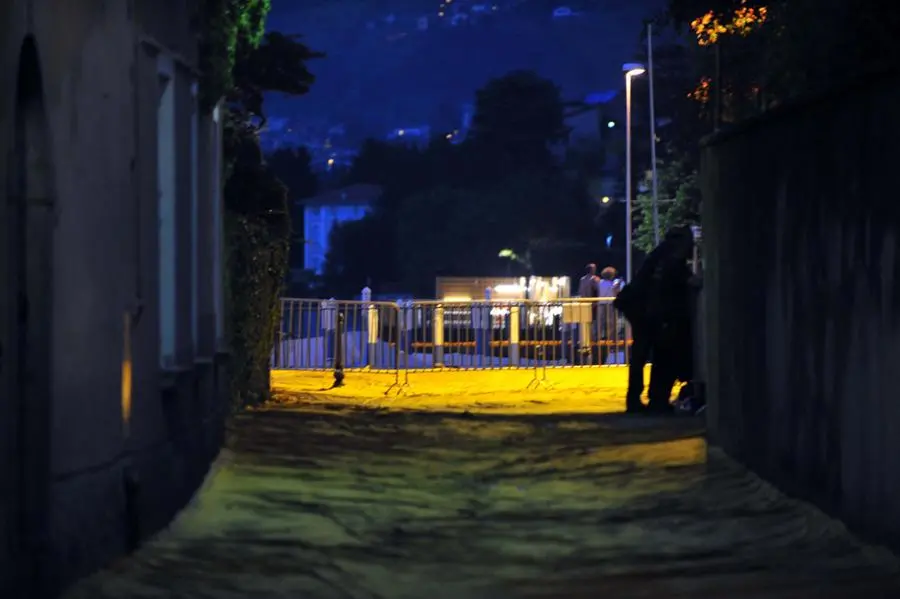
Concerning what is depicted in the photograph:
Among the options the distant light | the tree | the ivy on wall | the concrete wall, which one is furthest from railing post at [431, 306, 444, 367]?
the tree

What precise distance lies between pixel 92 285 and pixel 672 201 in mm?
46127

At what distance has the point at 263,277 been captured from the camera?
17.7 metres

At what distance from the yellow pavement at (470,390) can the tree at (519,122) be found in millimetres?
72044

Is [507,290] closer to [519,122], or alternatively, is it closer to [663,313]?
[663,313]

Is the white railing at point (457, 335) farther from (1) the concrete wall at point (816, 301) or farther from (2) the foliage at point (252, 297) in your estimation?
(1) the concrete wall at point (816, 301)

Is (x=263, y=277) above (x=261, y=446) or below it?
above

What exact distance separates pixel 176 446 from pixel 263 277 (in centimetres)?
791

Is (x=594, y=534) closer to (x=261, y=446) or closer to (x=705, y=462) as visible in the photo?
(x=705, y=462)

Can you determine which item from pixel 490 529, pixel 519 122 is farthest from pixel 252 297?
pixel 519 122

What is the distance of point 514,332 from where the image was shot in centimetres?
2583

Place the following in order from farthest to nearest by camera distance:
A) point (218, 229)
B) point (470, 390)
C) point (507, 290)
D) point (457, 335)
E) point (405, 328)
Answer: point (507, 290) < point (457, 335) < point (405, 328) < point (470, 390) < point (218, 229)

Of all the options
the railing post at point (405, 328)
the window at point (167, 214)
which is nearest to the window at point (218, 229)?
the window at point (167, 214)

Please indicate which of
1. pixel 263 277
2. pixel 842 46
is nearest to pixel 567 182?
pixel 263 277

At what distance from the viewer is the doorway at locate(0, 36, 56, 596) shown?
614 cm
